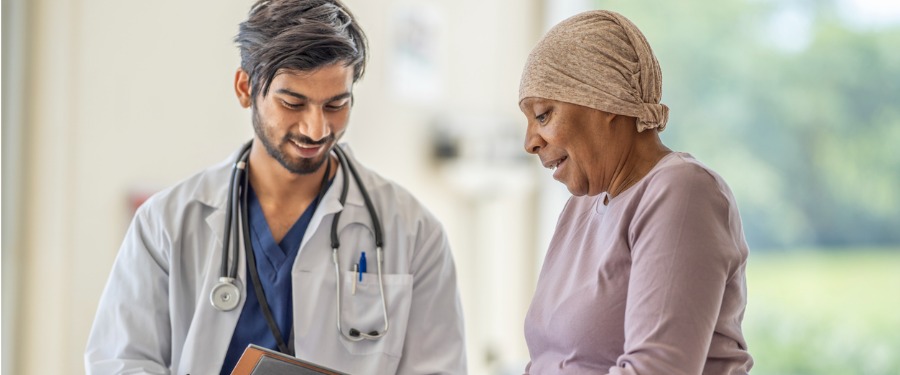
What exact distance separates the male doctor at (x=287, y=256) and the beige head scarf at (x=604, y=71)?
54 centimetres

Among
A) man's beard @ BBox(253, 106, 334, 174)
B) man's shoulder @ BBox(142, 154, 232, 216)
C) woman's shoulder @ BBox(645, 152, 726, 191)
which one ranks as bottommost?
man's shoulder @ BBox(142, 154, 232, 216)

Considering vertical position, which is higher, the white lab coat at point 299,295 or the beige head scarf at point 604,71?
the beige head scarf at point 604,71

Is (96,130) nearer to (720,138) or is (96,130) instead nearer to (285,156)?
(285,156)

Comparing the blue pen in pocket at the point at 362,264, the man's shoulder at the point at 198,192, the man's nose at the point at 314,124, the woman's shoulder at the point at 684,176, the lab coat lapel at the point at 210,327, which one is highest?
the woman's shoulder at the point at 684,176

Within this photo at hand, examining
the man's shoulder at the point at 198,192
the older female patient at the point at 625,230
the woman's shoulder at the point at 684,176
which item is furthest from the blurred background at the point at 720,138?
the woman's shoulder at the point at 684,176

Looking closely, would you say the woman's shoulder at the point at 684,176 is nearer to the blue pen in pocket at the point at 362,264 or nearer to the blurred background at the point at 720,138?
the blue pen in pocket at the point at 362,264

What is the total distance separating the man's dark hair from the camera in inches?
67.7

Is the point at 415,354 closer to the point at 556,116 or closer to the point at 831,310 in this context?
the point at 556,116

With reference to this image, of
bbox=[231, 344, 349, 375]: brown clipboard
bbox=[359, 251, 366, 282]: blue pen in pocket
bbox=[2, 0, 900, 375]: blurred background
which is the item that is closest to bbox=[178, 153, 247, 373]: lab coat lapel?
bbox=[359, 251, 366, 282]: blue pen in pocket

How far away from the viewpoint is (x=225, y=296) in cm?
176

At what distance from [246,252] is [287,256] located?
7 centimetres

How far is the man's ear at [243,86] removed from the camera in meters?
1.82

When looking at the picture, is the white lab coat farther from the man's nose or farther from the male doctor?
the man's nose

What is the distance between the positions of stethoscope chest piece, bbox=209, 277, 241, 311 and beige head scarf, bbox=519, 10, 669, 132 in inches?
28.4
